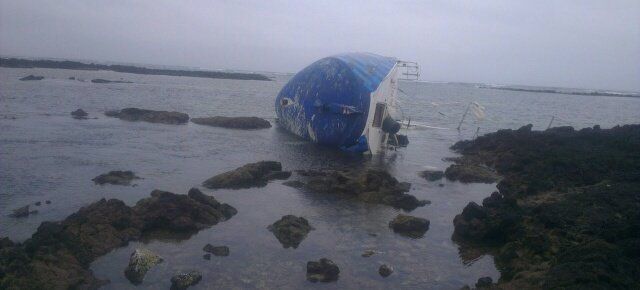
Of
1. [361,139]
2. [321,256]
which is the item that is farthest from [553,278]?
[361,139]

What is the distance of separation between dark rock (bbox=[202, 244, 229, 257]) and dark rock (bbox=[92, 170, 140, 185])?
521cm

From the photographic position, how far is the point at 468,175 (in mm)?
16375

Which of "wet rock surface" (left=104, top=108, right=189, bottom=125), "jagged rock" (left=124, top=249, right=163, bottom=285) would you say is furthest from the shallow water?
"wet rock surface" (left=104, top=108, right=189, bottom=125)

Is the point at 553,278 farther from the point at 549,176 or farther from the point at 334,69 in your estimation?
the point at 334,69

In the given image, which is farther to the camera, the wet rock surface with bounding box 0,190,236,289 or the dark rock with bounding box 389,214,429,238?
the dark rock with bounding box 389,214,429,238

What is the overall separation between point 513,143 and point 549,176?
279 inches

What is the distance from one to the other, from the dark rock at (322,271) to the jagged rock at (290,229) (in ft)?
3.94

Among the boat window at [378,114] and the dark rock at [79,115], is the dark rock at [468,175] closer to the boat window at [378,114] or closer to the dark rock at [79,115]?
the boat window at [378,114]

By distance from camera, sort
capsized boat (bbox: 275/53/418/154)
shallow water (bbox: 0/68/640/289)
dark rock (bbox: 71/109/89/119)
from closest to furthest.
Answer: shallow water (bbox: 0/68/640/289) < capsized boat (bbox: 275/53/418/154) < dark rock (bbox: 71/109/89/119)

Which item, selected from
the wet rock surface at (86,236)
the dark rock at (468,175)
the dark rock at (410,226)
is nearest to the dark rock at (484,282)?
the dark rock at (410,226)

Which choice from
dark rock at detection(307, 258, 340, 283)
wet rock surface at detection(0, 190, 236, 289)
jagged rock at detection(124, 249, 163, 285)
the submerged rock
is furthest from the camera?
the submerged rock

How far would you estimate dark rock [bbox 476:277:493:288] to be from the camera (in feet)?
25.6

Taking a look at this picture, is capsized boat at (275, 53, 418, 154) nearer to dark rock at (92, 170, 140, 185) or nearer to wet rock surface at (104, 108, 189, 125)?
wet rock surface at (104, 108, 189, 125)

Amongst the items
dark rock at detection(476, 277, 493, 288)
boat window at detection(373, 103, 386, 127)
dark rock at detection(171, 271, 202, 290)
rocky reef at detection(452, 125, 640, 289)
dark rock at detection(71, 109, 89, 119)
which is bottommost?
dark rock at detection(171, 271, 202, 290)
